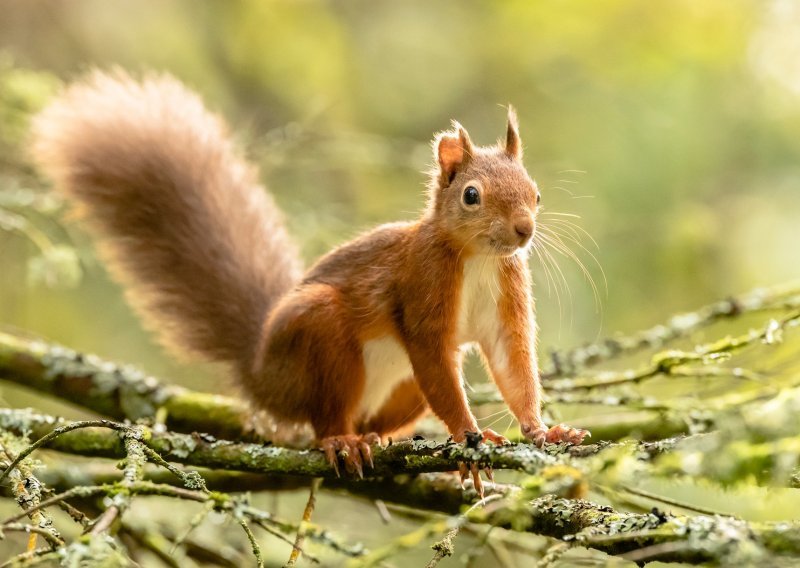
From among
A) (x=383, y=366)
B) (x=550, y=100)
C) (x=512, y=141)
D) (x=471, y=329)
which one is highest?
(x=550, y=100)

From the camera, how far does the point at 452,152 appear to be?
284cm

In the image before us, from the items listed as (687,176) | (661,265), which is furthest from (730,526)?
(687,176)

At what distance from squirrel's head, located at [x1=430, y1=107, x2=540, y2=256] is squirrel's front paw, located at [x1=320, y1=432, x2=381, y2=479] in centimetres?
64

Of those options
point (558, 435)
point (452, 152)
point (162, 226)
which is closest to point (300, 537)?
point (558, 435)

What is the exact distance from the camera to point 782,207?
17.2 ft

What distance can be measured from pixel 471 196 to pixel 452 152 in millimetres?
244

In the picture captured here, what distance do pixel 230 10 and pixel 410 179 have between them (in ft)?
5.16

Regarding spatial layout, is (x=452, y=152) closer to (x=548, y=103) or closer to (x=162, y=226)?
(x=162, y=226)

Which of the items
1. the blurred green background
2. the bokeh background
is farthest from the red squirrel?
the blurred green background

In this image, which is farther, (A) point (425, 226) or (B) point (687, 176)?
(B) point (687, 176)

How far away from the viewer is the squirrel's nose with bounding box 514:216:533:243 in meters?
2.47

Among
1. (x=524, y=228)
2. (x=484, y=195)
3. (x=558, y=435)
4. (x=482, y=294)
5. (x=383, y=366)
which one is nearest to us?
(x=558, y=435)

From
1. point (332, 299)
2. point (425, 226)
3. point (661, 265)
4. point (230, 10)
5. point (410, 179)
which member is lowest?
point (332, 299)

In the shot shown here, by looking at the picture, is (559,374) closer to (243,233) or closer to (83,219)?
(243,233)
